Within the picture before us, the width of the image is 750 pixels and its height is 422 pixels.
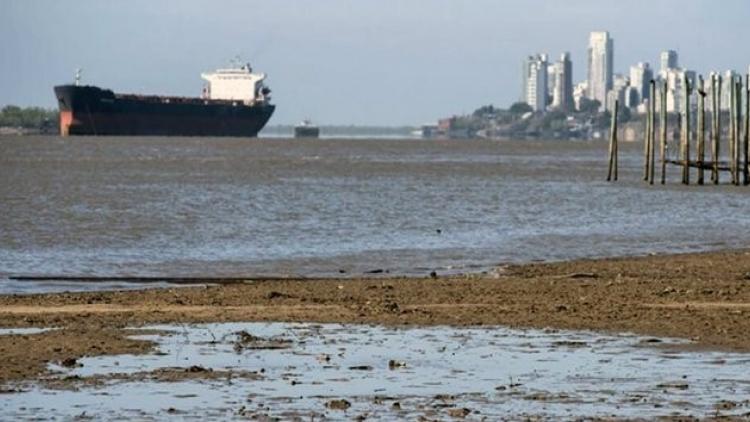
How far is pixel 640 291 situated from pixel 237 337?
20.8 ft

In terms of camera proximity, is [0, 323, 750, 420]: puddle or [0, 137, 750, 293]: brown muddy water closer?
[0, 323, 750, 420]: puddle

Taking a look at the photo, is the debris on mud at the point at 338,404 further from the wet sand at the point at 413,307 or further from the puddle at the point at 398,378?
the wet sand at the point at 413,307

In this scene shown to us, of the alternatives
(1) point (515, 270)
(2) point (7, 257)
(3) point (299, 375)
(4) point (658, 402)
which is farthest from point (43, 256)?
(4) point (658, 402)

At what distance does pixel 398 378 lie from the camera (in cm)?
1460

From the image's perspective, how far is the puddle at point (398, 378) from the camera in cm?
1309

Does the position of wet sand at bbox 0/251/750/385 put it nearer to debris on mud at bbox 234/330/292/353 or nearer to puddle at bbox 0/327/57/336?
puddle at bbox 0/327/57/336

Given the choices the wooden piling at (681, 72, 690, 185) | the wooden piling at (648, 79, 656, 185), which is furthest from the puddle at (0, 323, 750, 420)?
the wooden piling at (648, 79, 656, 185)

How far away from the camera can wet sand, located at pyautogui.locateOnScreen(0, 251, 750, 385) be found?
16812 mm

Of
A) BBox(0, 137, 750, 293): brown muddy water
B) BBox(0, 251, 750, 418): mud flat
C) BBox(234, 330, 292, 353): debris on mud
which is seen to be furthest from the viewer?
BBox(0, 137, 750, 293): brown muddy water

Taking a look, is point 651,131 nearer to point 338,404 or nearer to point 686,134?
point 686,134

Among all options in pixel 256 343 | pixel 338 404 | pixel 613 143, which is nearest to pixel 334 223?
pixel 613 143

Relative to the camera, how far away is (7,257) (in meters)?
33.2

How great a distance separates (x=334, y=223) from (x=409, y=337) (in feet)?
92.5

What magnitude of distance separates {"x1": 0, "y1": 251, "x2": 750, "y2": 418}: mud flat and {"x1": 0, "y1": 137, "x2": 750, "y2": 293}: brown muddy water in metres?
5.14
